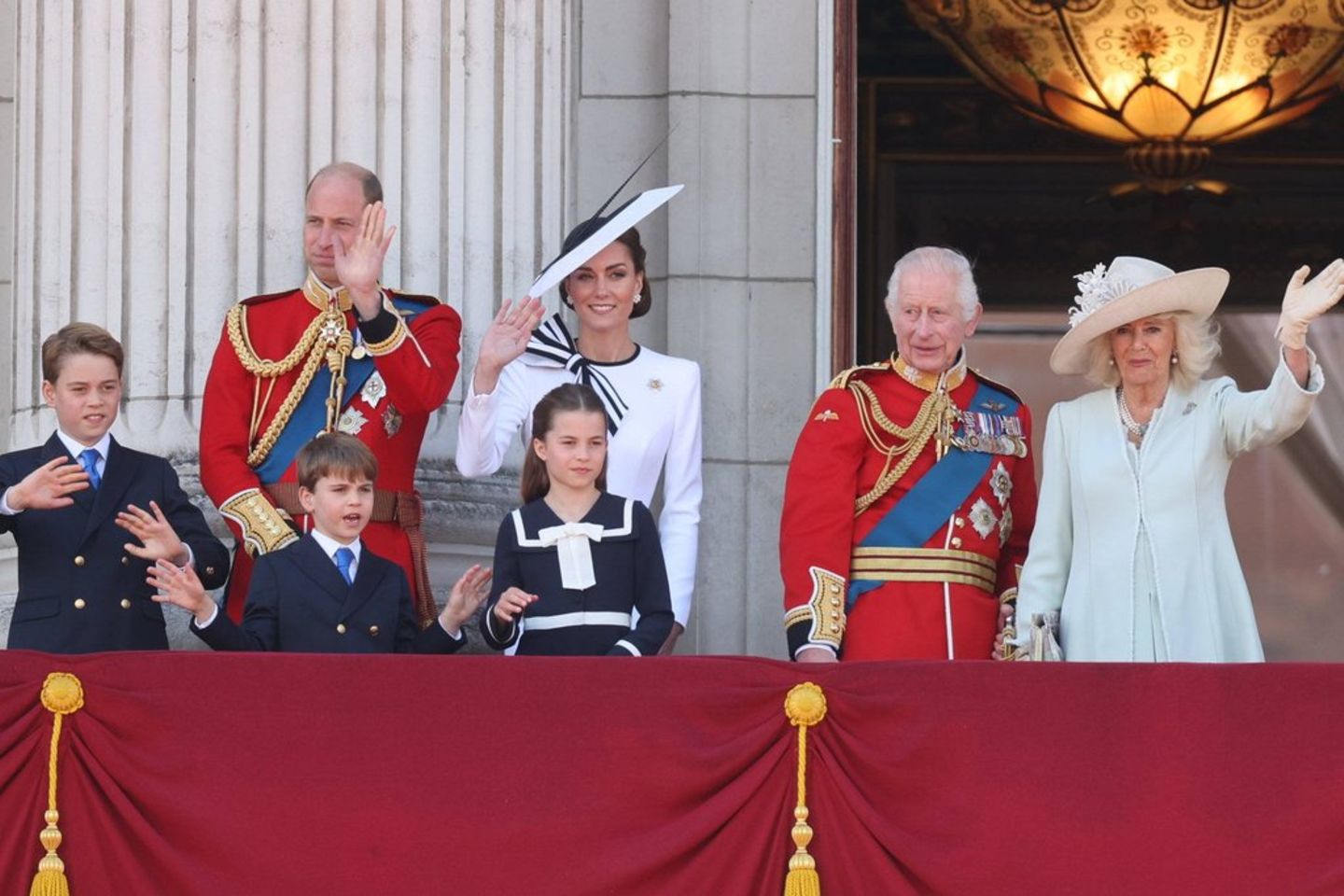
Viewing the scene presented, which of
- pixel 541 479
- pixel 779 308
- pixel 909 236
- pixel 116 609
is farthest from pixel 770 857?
pixel 909 236

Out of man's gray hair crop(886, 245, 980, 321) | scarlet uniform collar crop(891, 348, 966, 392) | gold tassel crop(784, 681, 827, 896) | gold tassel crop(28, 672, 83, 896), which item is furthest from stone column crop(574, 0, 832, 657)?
gold tassel crop(28, 672, 83, 896)

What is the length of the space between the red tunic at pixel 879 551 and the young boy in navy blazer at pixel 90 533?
50.4 inches

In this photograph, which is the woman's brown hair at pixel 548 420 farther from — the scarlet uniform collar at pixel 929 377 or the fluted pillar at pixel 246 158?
the fluted pillar at pixel 246 158

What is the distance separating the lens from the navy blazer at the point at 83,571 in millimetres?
6699

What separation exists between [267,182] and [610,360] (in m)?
1.31

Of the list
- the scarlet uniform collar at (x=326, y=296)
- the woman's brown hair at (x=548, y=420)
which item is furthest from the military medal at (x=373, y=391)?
the woman's brown hair at (x=548, y=420)

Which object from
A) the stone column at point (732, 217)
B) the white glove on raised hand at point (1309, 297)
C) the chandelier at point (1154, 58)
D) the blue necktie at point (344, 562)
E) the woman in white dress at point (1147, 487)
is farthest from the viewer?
the chandelier at point (1154, 58)

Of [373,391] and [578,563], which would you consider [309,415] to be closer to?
[373,391]

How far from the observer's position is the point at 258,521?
6.91m

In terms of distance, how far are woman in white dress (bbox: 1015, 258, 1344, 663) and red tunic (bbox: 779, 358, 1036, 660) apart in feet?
0.66

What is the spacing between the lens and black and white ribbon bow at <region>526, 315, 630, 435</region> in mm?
7230

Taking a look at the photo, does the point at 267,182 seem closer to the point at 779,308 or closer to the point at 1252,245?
the point at 779,308

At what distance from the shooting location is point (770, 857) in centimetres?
603

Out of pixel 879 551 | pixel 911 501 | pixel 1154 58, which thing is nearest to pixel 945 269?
pixel 911 501
